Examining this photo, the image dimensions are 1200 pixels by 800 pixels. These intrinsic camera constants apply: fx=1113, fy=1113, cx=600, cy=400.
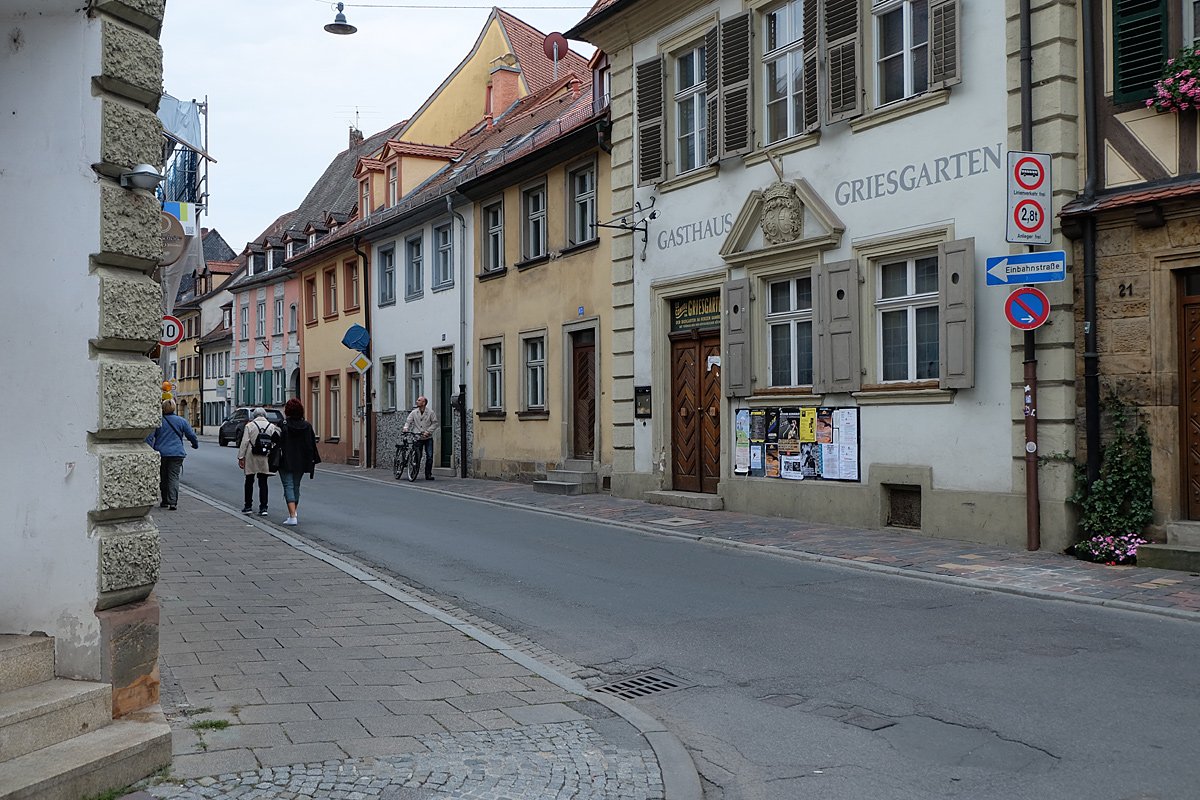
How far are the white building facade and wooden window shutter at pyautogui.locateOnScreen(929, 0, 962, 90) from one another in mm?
25

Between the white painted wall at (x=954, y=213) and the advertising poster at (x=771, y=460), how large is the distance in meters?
1.41

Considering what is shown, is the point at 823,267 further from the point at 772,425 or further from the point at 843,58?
the point at 843,58

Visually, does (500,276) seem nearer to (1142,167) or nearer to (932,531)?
(932,531)

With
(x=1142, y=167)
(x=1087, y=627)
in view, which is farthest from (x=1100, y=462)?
(x=1087, y=627)

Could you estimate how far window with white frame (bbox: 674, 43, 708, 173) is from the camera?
685 inches

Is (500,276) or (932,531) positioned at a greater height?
(500,276)

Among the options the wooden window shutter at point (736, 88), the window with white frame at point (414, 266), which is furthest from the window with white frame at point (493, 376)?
the wooden window shutter at point (736, 88)

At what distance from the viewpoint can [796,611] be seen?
8664mm

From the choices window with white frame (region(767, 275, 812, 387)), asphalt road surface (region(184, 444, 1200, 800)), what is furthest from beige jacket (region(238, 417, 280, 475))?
window with white frame (region(767, 275, 812, 387))

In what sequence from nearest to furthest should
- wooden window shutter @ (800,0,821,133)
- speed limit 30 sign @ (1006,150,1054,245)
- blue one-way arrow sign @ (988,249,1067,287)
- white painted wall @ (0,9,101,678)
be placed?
white painted wall @ (0,9,101,678), blue one-way arrow sign @ (988,249,1067,287), speed limit 30 sign @ (1006,150,1054,245), wooden window shutter @ (800,0,821,133)

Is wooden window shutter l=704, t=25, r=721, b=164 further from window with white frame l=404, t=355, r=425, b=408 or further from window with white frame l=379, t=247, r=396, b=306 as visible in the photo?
window with white frame l=379, t=247, r=396, b=306

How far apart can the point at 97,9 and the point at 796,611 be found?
6.26m

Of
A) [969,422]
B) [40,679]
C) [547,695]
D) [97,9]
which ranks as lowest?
[547,695]

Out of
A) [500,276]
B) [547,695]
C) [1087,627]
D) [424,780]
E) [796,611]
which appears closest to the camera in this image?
[424,780]
